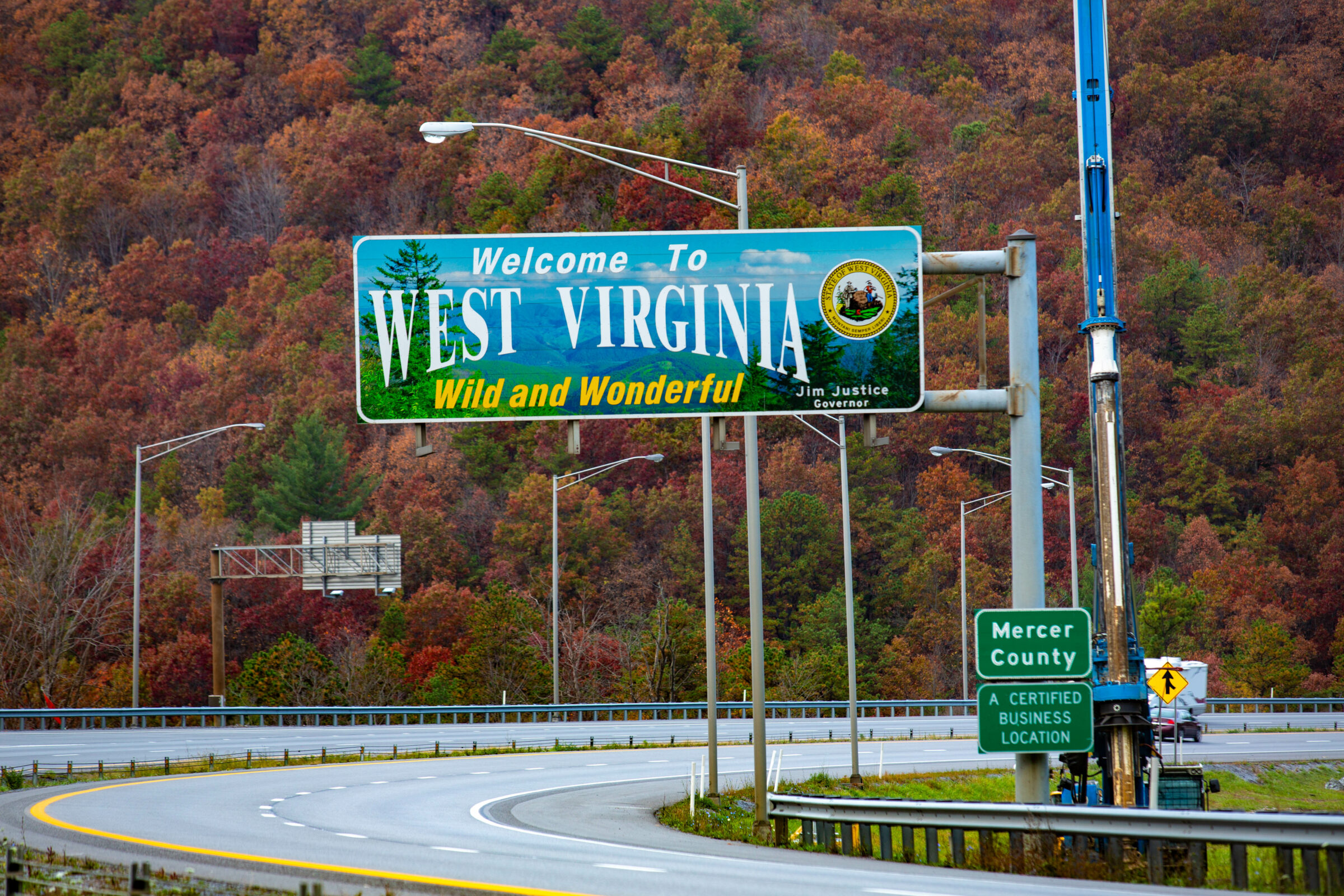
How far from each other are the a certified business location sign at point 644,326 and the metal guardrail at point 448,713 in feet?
103

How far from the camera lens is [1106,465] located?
26391 millimetres

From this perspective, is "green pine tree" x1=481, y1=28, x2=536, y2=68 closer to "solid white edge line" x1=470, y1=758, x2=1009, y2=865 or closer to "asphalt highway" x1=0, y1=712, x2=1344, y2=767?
"asphalt highway" x1=0, y1=712, x2=1344, y2=767

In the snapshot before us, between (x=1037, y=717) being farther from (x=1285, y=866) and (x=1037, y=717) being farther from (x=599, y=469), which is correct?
(x=599, y=469)

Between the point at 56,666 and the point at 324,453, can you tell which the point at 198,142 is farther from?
the point at 56,666

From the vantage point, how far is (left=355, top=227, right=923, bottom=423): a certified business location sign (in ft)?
44.0

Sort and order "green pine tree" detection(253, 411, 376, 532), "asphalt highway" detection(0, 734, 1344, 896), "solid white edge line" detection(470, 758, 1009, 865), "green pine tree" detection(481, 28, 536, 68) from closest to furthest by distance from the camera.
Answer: "asphalt highway" detection(0, 734, 1344, 896)
"solid white edge line" detection(470, 758, 1009, 865)
"green pine tree" detection(253, 411, 376, 532)
"green pine tree" detection(481, 28, 536, 68)

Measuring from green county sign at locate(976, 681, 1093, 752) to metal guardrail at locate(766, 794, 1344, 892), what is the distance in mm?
647

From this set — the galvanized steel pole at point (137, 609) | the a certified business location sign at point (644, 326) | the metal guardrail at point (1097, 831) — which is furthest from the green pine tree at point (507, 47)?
the a certified business location sign at point (644, 326)

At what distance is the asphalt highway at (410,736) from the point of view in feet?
116

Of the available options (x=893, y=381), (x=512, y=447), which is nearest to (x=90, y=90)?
(x=512, y=447)

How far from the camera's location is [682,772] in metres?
31.2

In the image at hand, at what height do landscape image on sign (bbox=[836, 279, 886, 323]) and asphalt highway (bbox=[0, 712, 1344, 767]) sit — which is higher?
Answer: landscape image on sign (bbox=[836, 279, 886, 323])

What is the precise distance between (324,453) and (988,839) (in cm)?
7255

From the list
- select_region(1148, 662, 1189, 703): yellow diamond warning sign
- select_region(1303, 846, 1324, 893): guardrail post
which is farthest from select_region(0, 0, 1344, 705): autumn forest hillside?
select_region(1303, 846, 1324, 893): guardrail post
